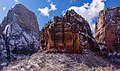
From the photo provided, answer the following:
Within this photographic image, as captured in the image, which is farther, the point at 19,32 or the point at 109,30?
the point at 19,32

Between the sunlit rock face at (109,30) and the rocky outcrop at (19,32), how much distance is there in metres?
47.6

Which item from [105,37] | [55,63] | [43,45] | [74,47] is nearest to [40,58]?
[55,63]

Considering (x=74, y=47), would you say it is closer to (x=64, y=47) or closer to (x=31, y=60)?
(x=64, y=47)

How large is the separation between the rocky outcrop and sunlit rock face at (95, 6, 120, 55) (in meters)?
47.6

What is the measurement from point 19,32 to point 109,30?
204 feet

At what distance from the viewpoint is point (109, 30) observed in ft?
260

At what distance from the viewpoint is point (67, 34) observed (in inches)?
1983

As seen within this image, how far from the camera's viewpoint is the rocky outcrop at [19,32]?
4793 inches

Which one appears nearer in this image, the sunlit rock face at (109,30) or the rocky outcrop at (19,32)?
the sunlit rock face at (109,30)

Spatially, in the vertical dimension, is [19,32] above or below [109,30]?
above

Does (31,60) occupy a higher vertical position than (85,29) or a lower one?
lower

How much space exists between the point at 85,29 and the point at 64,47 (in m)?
19.5

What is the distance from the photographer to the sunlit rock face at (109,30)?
7556 centimetres

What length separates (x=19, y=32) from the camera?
132 m
